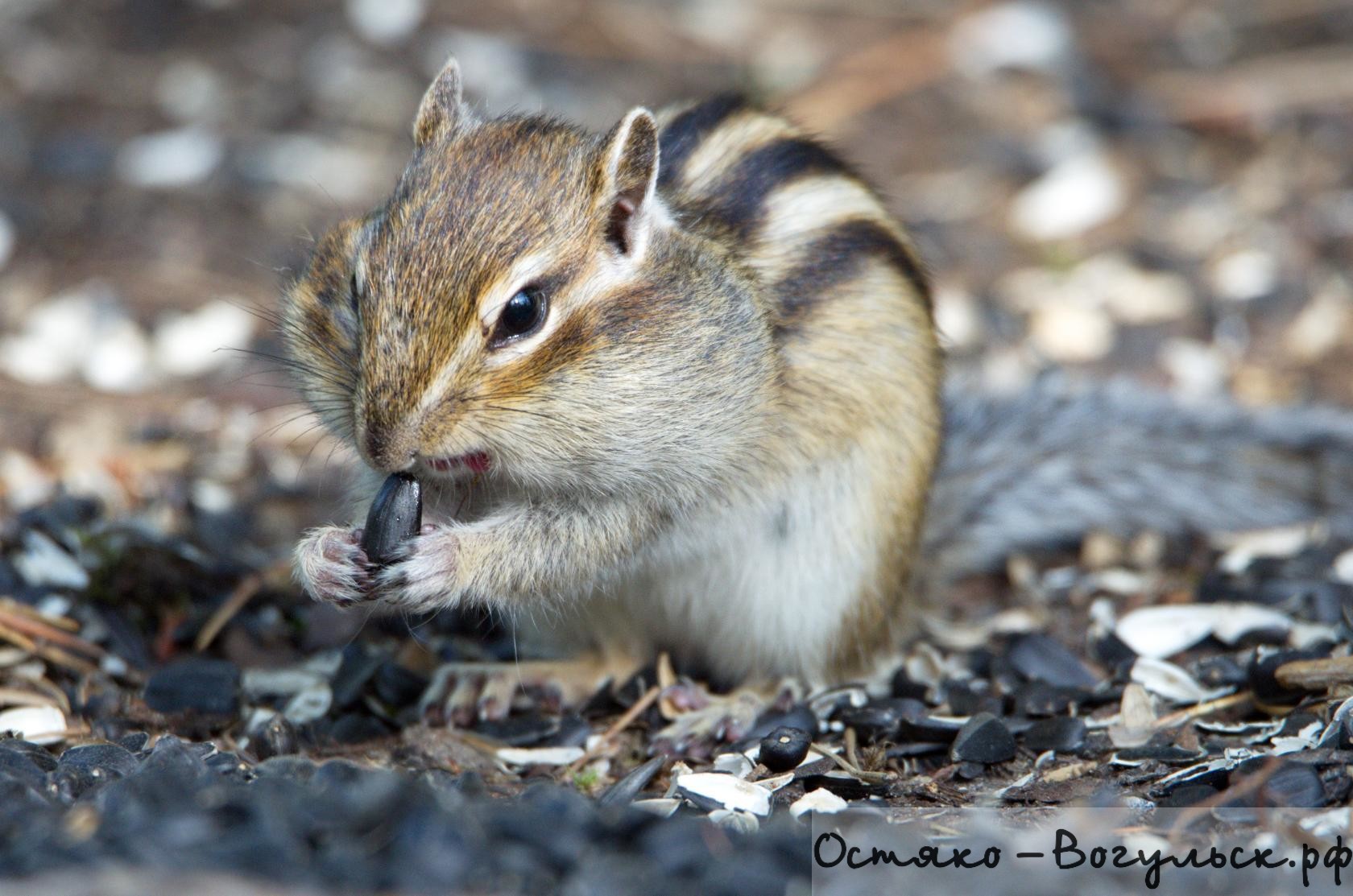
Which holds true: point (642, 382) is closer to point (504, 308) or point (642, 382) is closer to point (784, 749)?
point (504, 308)

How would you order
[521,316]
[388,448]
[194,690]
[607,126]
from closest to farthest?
[388,448], [521,316], [194,690], [607,126]

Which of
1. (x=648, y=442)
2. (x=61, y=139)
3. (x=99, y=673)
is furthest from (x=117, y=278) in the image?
Answer: (x=648, y=442)

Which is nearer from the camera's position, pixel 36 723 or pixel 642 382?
pixel 642 382

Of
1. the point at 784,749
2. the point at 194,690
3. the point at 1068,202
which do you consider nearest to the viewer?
the point at 784,749

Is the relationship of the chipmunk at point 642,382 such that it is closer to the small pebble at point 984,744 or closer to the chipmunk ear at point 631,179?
the chipmunk ear at point 631,179

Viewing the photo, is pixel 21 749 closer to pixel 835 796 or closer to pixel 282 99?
pixel 835 796

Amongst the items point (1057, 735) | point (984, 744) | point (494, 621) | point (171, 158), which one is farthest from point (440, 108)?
point (171, 158)
